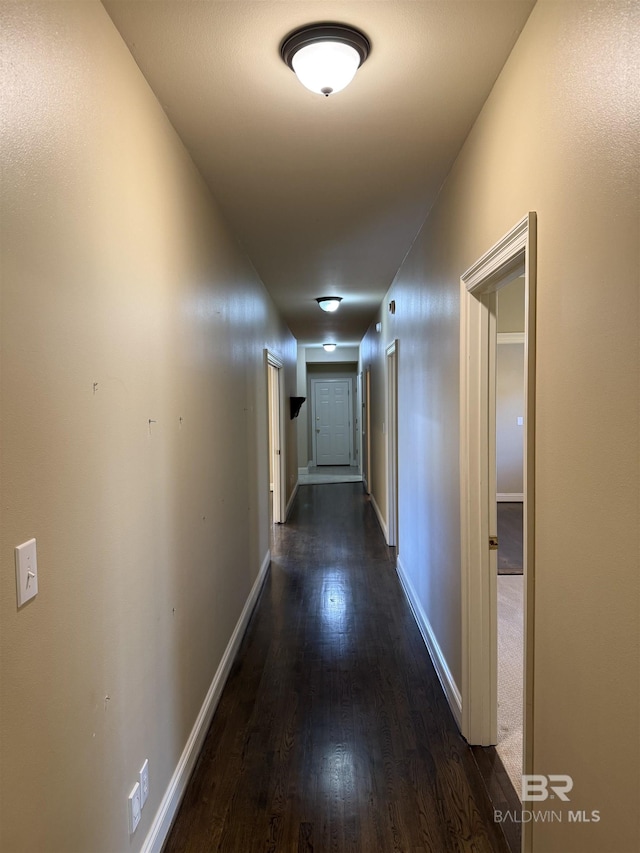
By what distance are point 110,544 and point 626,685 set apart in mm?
1192

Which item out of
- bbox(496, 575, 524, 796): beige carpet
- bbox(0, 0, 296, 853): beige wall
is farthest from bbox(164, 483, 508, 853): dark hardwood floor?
bbox(0, 0, 296, 853): beige wall

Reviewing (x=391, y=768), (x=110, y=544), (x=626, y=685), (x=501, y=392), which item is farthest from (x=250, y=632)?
(x=501, y=392)

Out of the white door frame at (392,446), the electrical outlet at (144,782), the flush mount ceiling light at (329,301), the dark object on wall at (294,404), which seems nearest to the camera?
the electrical outlet at (144,782)

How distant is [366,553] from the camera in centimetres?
493

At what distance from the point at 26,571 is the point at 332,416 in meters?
10.7

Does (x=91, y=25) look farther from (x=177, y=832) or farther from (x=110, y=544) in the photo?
(x=177, y=832)

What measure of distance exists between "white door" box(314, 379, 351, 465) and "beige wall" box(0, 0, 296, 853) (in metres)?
9.44

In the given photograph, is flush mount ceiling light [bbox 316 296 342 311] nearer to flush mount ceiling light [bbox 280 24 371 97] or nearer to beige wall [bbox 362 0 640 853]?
beige wall [bbox 362 0 640 853]

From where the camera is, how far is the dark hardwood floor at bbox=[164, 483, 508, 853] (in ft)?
5.58

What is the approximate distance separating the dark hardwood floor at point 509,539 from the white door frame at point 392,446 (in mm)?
1042

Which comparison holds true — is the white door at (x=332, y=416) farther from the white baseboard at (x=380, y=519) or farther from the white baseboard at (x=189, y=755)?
the white baseboard at (x=189, y=755)

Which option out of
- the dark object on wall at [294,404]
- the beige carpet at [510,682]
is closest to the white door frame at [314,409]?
the dark object on wall at [294,404]

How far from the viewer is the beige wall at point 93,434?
0.92m

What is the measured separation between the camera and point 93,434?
3.99 ft
